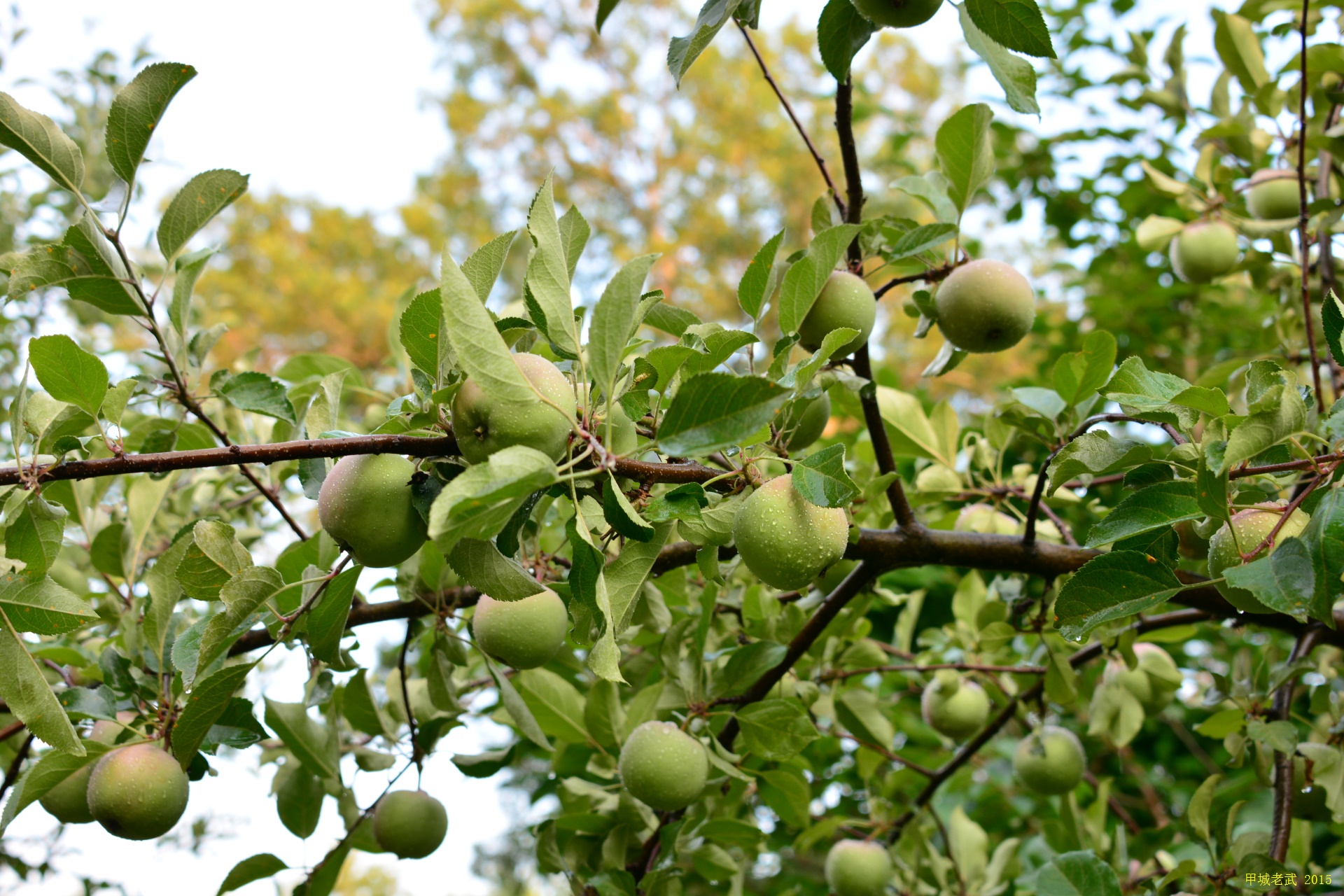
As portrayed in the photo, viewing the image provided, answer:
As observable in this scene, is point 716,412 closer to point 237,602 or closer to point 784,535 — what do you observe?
point 784,535

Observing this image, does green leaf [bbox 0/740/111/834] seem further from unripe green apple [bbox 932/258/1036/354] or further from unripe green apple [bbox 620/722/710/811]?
unripe green apple [bbox 932/258/1036/354]

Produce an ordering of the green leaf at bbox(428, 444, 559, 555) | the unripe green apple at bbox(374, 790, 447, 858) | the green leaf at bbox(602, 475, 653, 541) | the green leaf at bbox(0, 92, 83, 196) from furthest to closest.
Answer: the unripe green apple at bbox(374, 790, 447, 858) < the green leaf at bbox(0, 92, 83, 196) < the green leaf at bbox(602, 475, 653, 541) < the green leaf at bbox(428, 444, 559, 555)

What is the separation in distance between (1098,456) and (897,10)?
0.45m

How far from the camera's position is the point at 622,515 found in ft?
2.13

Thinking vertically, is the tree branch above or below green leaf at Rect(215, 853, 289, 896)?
above

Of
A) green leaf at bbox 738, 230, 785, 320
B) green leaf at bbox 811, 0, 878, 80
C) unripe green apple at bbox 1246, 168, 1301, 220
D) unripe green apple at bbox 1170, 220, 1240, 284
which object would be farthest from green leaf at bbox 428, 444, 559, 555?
unripe green apple at bbox 1246, 168, 1301, 220

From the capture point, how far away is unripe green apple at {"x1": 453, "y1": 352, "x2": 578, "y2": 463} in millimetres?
639

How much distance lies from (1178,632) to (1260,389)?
2.13ft

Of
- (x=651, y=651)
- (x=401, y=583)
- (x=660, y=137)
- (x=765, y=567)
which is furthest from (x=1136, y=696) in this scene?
(x=660, y=137)

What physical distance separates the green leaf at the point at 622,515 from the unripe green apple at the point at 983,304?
508 millimetres

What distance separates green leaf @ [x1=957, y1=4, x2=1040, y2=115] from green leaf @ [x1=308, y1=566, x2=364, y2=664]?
735mm

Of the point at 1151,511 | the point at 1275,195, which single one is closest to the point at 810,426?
the point at 1151,511

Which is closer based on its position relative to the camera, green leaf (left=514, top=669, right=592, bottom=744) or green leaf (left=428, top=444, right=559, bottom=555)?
green leaf (left=428, top=444, right=559, bottom=555)

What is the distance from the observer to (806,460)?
0.71 meters
